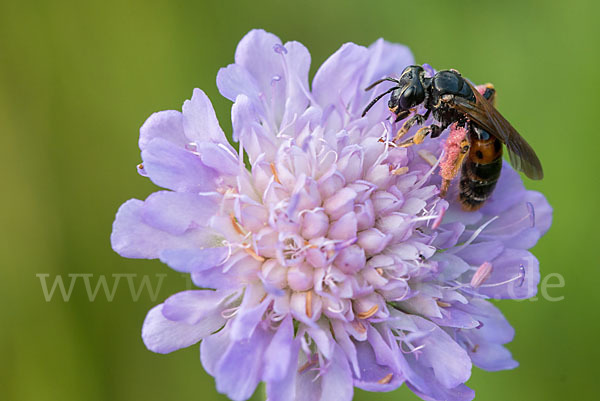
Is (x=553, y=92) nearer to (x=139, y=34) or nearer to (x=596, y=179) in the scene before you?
(x=596, y=179)

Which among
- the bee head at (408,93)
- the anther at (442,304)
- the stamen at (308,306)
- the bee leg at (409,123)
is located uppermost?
the bee head at (408,93)

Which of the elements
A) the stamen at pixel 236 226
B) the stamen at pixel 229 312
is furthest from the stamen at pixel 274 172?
the stamen at pixel 229 312

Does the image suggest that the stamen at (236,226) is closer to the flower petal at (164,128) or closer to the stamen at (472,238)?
the flower petal at (164,128)

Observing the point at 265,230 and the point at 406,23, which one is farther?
the point at 406,23

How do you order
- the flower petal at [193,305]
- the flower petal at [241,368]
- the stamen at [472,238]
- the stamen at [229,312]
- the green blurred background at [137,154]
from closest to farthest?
the flower petal at [241,368] → the flower petal at [193,305] → the stamen at [229,312] → the stamen at [472,238] → the green blurred background at [137,154]

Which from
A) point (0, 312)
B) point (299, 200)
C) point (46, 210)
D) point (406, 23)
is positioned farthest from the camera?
point (406, 23)

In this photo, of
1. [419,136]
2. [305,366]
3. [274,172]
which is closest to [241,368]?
[305,366]

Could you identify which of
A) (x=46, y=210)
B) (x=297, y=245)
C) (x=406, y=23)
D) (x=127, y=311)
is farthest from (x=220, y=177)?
(x=406, y=23)

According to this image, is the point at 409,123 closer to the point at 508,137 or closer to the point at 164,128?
the point at 508,137
